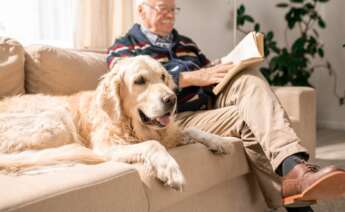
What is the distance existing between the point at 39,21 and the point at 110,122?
1370 millimetres

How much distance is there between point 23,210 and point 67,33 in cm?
202

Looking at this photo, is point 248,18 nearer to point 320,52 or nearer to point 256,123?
point 320,52

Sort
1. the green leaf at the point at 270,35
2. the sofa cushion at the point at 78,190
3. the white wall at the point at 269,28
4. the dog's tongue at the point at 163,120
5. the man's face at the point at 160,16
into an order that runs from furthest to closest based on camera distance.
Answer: the green leaf at the point at 270,35, the white wall at the point at 269,28, the man's face at the point at 160,16, the dog's tongue at the point at 163,120, the sofa cushion at the point at 78,190

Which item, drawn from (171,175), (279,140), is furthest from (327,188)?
(171,175)

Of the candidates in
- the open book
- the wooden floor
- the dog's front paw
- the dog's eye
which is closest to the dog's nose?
the dog's eye

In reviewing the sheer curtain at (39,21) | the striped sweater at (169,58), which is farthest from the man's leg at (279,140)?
the sheer curtain at (39,21)

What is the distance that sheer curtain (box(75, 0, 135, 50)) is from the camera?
2.78 meters

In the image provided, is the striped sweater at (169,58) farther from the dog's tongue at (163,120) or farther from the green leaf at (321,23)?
the green leaf at (321,23)

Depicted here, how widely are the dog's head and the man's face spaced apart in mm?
657

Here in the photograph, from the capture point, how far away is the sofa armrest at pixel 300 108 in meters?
2.45

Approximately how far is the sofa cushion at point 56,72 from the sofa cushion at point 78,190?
808 millimetres

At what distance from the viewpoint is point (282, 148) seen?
5.36ft

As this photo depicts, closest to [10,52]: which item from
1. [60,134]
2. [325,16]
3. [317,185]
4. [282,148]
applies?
[60,134]

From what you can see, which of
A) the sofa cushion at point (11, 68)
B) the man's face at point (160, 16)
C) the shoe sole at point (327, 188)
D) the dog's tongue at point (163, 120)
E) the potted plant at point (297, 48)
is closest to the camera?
the shoe sole at point (327, 188)
